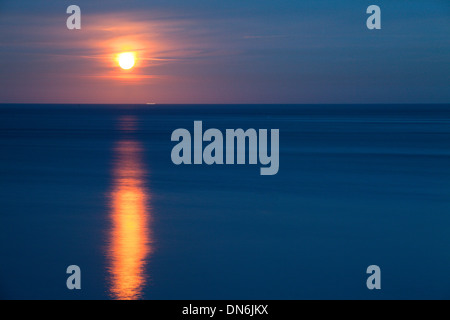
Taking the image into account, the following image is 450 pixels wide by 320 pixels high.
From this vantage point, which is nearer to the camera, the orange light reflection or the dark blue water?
the orange light reflection

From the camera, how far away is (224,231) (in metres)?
6.77

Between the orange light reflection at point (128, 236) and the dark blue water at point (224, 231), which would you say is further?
the dark blue water at point (224, 231)

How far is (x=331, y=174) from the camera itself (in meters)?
11.3

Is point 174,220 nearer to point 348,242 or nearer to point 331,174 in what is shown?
point 348,242

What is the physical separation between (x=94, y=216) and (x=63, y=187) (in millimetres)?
2483

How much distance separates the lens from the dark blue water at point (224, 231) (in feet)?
16.5

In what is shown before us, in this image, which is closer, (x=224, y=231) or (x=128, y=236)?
(x=128, y=236)

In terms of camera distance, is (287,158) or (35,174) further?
(287,158)

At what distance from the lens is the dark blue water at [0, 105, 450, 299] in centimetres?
504
